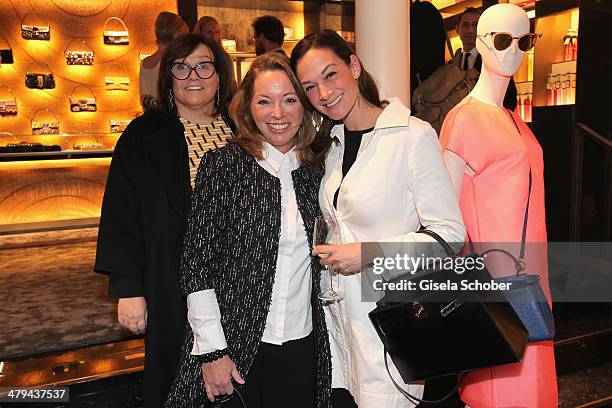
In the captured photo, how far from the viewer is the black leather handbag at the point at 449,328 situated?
4.86 ft

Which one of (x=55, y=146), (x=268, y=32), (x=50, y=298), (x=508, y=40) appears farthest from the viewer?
(x=55, y=146)

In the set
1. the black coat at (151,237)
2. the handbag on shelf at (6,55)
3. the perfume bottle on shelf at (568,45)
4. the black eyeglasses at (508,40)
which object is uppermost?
the handbag on shelf at (6,55)

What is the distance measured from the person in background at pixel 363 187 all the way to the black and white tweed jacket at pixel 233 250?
195 mm

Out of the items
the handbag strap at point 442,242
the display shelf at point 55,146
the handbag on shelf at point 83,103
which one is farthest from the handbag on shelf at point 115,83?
the handbag strap at point 442,242

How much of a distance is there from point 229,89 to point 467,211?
3.51 ft

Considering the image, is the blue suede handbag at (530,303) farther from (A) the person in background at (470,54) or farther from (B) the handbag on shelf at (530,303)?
(A) the person in background at (470,54)

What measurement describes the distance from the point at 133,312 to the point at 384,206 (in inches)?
39.2

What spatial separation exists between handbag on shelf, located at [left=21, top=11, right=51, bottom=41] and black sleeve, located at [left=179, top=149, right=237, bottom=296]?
592 cm

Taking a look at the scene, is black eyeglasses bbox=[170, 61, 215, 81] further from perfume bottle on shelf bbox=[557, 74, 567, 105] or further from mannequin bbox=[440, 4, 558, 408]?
perfume bottle on shelf bbox=[557, 74, 567, 105]

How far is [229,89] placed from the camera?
208 centimetres

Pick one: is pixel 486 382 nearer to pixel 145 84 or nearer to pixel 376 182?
pixel 376 182

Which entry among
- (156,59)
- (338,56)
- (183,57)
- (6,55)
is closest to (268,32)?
(156,59)

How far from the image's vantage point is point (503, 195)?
Result: 191 cm

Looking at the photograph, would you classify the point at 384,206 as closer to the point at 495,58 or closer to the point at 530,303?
the point at 530,303
